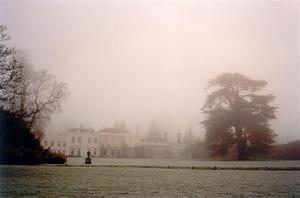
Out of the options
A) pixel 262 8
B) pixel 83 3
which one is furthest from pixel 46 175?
pixel 262 8

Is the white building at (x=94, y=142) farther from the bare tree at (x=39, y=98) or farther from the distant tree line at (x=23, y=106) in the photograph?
the bare tree at (x=39, y=98)

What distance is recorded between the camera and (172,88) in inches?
234

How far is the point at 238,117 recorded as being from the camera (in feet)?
19.8

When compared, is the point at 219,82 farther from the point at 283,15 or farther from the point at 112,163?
the point at 112,163

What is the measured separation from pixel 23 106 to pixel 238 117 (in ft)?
10.8

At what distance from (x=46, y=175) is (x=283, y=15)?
14.1 ft

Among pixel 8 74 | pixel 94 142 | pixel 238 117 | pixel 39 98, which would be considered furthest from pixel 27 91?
pixel 238 117

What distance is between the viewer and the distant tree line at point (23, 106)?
18.9ft

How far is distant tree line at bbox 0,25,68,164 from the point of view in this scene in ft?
18.9

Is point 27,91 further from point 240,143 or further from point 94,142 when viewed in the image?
point 240,143

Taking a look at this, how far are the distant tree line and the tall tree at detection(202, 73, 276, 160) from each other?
228cm

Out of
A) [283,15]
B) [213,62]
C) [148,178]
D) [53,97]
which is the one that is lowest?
[148,178]

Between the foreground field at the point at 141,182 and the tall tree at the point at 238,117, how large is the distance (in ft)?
1.33

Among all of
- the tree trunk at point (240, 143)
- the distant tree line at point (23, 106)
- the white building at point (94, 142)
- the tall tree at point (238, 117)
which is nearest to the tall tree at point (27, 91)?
the distant tree line at point (23, 106)
